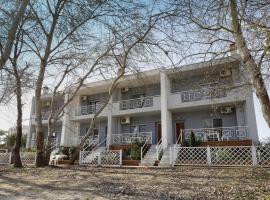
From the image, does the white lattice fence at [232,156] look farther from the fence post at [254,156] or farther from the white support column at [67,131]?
the white support column at [67,131]

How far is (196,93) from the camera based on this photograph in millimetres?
17766

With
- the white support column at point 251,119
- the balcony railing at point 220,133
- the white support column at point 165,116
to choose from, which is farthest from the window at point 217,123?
the white support column at point 165,116

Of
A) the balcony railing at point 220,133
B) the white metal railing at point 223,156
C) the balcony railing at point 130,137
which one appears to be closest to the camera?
the white metal railing at point 223,156

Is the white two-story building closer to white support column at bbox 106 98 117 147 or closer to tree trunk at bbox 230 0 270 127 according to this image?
white support column at bbox 106 98 117 147

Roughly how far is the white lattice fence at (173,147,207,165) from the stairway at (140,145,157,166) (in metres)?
1.64

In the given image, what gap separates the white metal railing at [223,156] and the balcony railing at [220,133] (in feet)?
7.56

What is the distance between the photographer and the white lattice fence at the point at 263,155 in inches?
484

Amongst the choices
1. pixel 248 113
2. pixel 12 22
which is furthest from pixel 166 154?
pixel 12 22

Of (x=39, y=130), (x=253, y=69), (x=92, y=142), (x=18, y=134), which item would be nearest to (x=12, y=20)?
(x=253, y=69)

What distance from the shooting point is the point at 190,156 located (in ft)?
48.5

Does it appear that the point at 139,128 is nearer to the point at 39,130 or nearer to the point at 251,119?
the point at 251,119

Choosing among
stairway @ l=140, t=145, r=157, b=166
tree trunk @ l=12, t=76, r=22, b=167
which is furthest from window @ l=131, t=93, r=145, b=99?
tree trunk @ l=12, t=76, r=22, b=167

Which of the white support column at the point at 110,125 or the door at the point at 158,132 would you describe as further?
the white support column at the point at 110,125

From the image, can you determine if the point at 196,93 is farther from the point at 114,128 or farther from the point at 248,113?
the point at 114,128
